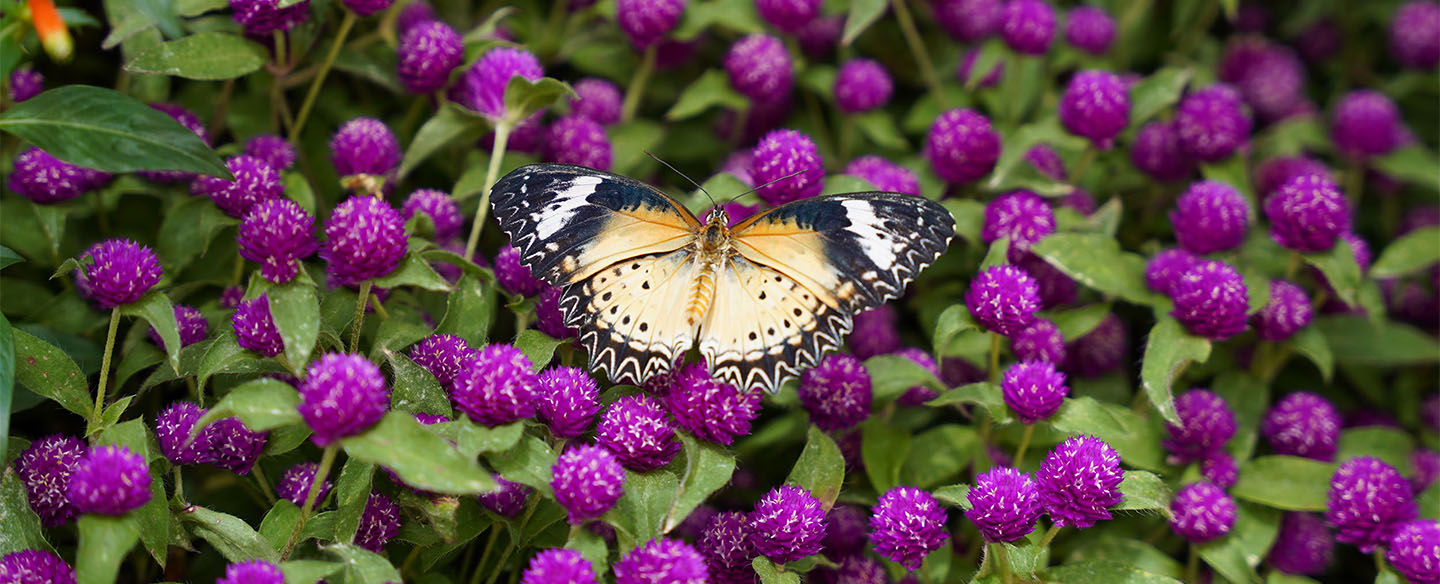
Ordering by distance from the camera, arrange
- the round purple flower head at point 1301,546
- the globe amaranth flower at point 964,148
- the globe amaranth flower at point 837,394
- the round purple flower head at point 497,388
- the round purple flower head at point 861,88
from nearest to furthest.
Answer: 1. the round purple flower head at point 497,388
2. the globe amaranth flower at point 837,394
3. the round purple flower head at point 1301,546
4. the globe amaranth flower at point 964,148
5. the round purple flower head at point 861,88

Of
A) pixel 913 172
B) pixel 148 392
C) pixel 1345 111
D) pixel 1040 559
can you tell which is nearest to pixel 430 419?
pixel 148 392

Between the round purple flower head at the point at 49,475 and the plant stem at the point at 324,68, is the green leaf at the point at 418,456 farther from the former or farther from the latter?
the plant stem at the point at 324,68

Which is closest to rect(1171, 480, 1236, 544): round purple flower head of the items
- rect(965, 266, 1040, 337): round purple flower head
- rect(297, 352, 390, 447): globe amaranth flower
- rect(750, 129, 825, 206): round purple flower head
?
rect(965, 266, 1040, 337): round purple flower head

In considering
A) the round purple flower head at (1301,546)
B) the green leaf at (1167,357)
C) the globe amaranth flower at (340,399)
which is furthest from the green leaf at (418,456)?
the round purple flower head at (1301,546)

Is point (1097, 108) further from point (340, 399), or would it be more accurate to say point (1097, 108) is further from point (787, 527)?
point (340, 399)

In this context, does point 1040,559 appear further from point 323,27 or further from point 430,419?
point 323,27

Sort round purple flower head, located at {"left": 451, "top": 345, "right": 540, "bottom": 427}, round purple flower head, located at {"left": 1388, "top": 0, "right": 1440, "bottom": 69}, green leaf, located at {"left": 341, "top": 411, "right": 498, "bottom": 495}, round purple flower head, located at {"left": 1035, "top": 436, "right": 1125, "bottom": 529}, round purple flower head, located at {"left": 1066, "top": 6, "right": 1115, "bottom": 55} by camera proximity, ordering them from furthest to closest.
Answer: round purple flower head, located at {"left": 1388, "top": 0, "right": 1440, "bottom": 69}
round purple flower head, located at {"left": 1066, "top": 6, "right": 1115, "bottom": 55}
round purple flower head, located at {"left": 1035, "top": 436, "right": 1125, "bottom": 529}
round purple flower head, located at {"left": 451, "top": 345, "right": 540, "bottom": 427}
green leaf, located at {"left": 341, "top": 411, "right": 498, "bottom": 495}

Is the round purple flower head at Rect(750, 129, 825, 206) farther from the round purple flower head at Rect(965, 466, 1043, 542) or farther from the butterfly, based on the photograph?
the round purple flower head at Rect(965, 466, 1043, 542)
